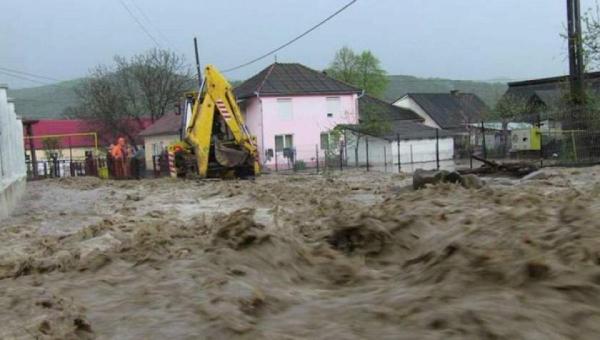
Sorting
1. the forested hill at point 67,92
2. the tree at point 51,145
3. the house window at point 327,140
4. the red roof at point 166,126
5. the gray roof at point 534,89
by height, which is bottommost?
the house window at point 327,140

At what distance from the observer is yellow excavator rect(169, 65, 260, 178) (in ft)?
74.9

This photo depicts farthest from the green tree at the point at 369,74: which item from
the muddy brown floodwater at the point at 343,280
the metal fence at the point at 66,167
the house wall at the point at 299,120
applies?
the muddy brown floodwater at the point at 343,280

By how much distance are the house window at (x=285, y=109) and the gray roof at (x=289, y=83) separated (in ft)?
2.02

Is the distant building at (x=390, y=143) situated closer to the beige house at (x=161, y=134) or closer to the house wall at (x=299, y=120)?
the house wall at (x=299, y=120)

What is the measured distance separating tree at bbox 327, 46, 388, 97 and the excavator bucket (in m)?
65.9

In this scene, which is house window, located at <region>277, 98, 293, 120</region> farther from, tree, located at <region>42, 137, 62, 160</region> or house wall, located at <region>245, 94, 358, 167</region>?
tree, located at <region>42, 137, 62, 160</region>

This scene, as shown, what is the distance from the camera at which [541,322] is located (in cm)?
308

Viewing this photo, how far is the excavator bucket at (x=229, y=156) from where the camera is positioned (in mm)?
23094

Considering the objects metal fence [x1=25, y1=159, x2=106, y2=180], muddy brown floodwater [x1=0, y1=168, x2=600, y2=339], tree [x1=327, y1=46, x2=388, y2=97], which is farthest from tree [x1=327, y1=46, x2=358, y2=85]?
muddy brown floodwater [x1=0, y1=168, x2=600, y2=339]

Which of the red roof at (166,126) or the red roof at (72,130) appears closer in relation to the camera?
A: the red roof at (166,126)

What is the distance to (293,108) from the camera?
161ft

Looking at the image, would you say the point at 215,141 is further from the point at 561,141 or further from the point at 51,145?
the point at 51,145

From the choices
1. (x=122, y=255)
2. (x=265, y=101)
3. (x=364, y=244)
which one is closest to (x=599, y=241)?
(x=364, y=244)

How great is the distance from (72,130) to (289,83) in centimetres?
3337
